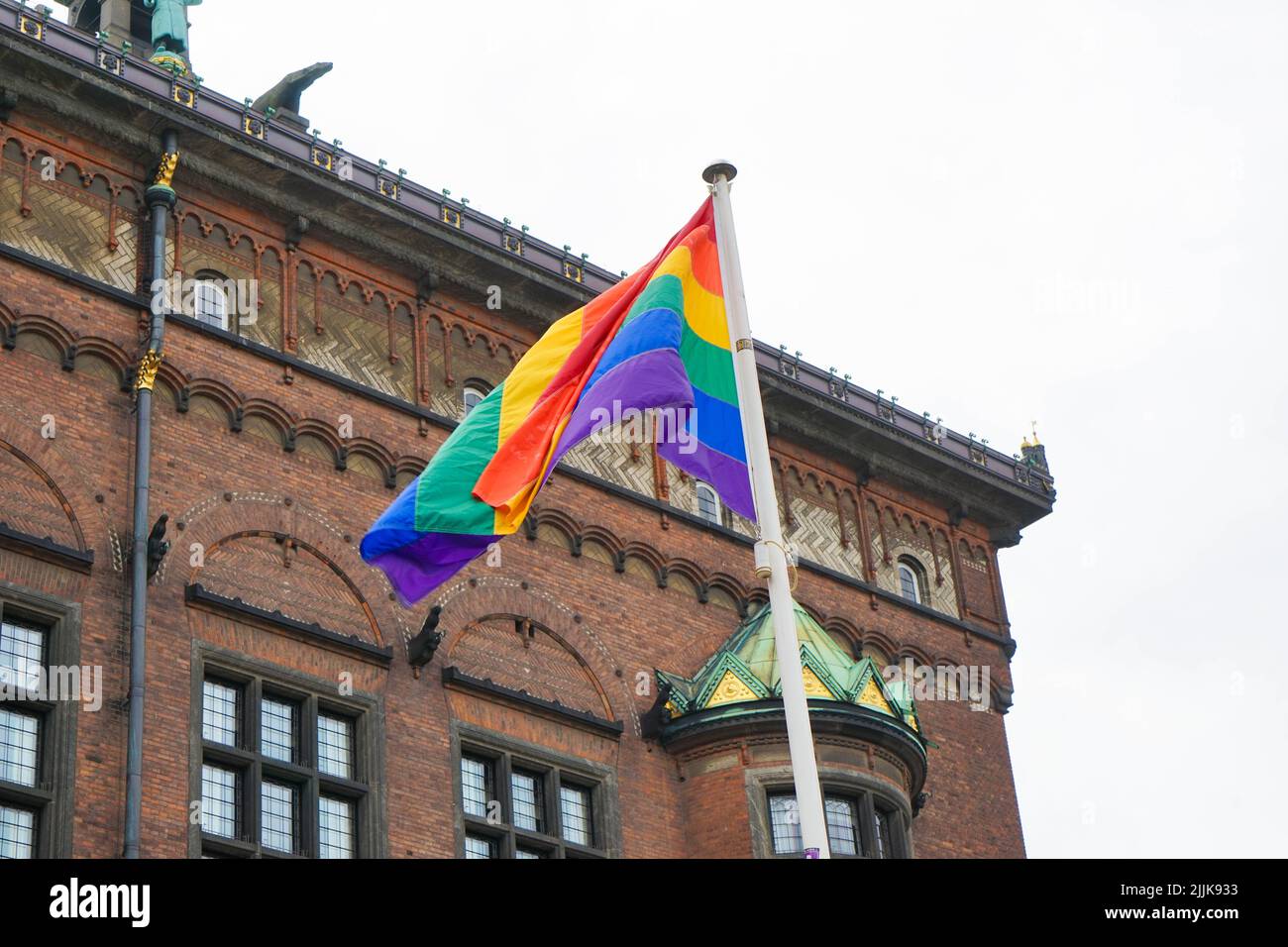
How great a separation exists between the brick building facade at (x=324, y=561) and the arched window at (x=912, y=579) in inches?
62.7

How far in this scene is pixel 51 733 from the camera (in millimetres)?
27531

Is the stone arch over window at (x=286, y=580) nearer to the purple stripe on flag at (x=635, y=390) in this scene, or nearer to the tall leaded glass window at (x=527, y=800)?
the tall leaded glass window at (x=527, y=800)

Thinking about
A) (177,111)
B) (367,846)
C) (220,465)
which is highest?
(177,111)

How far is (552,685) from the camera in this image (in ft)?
109

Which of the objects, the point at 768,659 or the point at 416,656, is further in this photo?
the point at 768,659

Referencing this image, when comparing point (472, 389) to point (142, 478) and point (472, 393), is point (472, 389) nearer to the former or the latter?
point (472, 393)

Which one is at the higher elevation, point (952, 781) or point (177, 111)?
point (177, 111)

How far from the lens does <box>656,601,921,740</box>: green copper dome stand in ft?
111

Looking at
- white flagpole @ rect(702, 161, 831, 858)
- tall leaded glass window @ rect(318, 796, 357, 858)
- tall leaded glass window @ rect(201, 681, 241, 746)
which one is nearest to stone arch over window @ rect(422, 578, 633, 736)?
tall leaded glass window @ rect(318, 796, 357, 858)

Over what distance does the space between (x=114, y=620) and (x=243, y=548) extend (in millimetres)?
2427

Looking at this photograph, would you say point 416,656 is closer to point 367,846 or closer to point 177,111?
point 367,846

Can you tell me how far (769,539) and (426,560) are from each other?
14.9 feet

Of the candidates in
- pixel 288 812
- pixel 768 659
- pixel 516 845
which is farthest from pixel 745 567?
pixel 288 812

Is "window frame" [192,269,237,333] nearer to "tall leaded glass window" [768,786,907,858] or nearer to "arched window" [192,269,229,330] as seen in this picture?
"arched window" [192,269,229,330]
